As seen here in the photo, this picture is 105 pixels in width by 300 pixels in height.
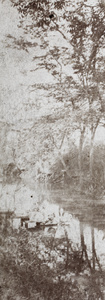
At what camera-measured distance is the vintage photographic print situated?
6.81ft

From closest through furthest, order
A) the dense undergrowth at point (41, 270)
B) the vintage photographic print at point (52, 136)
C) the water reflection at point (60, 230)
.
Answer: the dense undergrowth at point (41, 270) → the water reflection at point (60, 230) → the vintage photographic print at point (52, 136)

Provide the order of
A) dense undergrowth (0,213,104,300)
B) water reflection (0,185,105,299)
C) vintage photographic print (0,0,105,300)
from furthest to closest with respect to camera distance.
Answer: vintage photographic print (0,0,105,300) → water reflection (0,185,105,299) → dense undergrowth (0,213,104,300)

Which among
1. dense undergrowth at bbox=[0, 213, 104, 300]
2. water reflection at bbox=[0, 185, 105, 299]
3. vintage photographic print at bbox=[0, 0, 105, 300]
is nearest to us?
dense undergrowth at bbox=[0, 213, 104, 300]

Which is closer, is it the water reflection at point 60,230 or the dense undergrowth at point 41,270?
the dense undergrowth at point 41,270

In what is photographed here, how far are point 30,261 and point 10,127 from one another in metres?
1.14

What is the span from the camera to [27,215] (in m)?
2.23

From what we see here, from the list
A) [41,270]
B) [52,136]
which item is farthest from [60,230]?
[52,136]

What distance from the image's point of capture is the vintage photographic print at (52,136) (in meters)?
2.07

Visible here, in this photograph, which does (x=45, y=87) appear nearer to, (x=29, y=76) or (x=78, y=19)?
(x=29, y=76)

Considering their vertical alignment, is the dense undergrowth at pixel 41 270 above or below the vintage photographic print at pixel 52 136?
below

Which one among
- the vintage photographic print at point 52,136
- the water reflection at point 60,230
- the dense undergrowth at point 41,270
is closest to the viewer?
the dense undergrowth at point 41,270

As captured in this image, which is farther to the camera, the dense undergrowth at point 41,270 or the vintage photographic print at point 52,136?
the vintage photographic print at point 52,136

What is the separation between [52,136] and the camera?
2549 mm

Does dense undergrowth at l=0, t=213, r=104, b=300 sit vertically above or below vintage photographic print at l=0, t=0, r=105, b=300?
below
